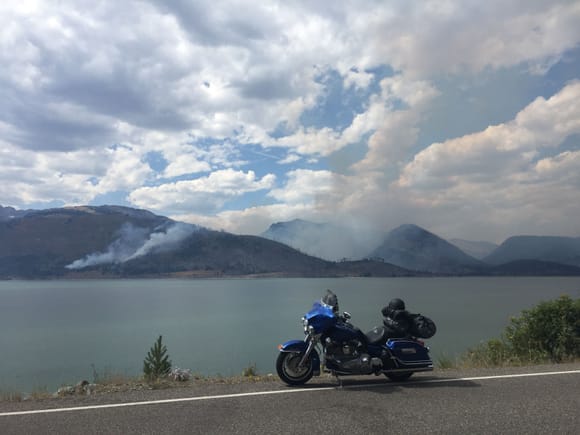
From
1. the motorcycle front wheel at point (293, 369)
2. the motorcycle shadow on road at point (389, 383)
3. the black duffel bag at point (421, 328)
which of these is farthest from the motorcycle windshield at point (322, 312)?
the black duffel bag at point (421, 328)

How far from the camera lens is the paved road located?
6133 millimetres

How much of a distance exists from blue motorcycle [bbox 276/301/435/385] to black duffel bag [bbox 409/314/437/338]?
34 cm

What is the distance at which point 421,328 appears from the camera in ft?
30.5

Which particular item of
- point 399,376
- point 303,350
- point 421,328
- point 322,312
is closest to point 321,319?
point 322,312

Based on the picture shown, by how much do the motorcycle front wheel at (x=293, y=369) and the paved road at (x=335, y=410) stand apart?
0.27m

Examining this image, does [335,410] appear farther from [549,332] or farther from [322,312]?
[549,332]

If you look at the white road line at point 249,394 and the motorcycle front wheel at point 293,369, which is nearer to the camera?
the white road line at point 249,394

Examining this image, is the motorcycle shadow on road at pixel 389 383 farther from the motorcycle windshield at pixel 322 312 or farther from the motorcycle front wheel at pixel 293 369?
the motorcycle windshield at pixel 322 312

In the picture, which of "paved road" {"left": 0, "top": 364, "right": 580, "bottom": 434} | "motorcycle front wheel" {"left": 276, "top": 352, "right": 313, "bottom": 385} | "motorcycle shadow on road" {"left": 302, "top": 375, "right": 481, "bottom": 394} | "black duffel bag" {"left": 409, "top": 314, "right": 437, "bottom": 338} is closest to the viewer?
"paved road" {"left": 0, "top": 364, "right": 580, "bottom": 434}

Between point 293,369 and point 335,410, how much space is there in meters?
1.92

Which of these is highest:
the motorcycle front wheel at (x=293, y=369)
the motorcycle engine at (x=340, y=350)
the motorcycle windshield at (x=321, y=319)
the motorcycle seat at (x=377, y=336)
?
the motorcycle windshield at (x=321, y=319)

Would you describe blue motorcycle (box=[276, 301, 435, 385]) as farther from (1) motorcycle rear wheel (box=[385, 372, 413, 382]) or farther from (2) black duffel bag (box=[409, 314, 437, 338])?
(2) black duffel bag (box=[409, 314, 437, 338])

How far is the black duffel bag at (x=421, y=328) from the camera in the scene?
9242mm

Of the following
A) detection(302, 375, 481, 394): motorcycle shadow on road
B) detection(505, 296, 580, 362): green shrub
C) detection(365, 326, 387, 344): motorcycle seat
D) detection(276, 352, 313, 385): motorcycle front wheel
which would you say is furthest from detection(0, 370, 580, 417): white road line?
detection(505, 296, 580, 362): green shrub
